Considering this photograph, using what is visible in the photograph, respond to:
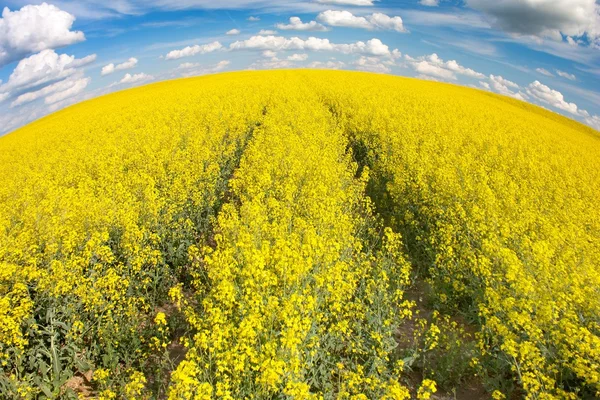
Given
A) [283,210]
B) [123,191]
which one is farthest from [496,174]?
[123,191]

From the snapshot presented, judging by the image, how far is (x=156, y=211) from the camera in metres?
7.40

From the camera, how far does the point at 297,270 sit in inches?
182

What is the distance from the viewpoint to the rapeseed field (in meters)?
4.18

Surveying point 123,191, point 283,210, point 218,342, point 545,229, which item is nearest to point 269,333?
point 218,342

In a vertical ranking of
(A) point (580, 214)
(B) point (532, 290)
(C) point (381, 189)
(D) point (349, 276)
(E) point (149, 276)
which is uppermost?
(B) point (532, 290)

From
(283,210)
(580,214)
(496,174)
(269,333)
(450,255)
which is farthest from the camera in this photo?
(496,174)

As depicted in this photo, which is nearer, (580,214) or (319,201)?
(319,201)

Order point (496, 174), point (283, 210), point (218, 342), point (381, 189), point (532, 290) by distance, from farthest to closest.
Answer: point (381, 189)
point (496, 174)
point (283, 210)
point (532, 290)
point (218, 342)

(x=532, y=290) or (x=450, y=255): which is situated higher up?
(x=532, y=290)

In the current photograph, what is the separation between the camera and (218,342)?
374 cm

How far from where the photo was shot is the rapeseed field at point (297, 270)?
13.7 ft

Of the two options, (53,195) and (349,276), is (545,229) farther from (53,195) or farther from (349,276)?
(53,195)

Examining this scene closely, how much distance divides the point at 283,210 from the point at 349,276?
7.23ft

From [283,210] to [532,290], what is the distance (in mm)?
4257
